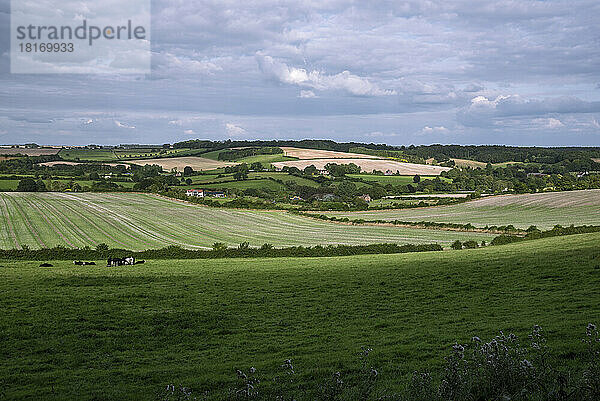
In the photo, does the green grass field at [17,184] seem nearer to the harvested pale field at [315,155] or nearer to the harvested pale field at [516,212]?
the harvested pale field at [516,212]

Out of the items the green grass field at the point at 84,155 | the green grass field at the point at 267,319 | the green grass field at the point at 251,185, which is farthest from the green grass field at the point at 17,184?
the green grass field at the point at 267,319

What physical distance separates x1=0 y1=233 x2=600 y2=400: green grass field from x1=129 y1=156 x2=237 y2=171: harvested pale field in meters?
129

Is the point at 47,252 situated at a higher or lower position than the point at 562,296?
lower

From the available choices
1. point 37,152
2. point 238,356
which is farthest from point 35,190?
point 238,356

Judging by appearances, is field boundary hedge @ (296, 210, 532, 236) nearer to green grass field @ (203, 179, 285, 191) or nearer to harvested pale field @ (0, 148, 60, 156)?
green grass field @ (203, 179, 285, 191)

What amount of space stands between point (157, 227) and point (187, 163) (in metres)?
96.0

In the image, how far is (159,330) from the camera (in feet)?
57.6

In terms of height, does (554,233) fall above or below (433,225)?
above

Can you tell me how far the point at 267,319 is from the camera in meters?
19.1

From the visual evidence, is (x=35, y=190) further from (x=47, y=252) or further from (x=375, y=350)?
(x=375, y=350)

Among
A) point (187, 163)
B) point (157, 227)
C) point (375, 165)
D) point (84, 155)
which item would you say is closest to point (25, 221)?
point (157, 227)

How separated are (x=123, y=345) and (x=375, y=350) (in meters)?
8.25

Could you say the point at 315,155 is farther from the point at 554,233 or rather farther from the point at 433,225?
the point at 554,233

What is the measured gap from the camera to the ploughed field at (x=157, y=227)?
59.3m
